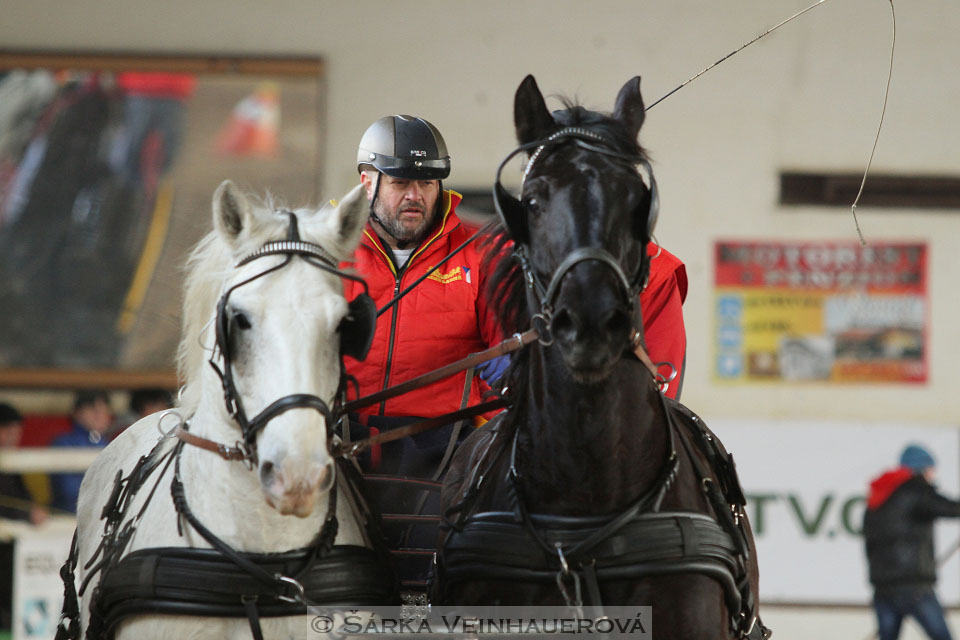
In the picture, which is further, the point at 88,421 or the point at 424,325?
the point at 88,421

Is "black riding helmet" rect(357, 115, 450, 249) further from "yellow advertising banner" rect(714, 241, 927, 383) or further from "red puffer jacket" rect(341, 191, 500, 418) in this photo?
"yellow advertising banner" rect(714, 241, 927, 383)

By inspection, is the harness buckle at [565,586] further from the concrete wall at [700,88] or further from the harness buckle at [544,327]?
the concrete wall at [700,88]

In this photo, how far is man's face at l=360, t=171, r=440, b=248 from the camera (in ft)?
9.80

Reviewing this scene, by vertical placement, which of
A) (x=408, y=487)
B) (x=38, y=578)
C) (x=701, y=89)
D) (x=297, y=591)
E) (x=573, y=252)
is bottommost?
(x=297, y=591)

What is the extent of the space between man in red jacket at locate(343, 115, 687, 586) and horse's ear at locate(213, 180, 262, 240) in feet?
2.12

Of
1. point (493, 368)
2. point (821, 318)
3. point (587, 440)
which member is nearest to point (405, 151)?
point (493, 368)

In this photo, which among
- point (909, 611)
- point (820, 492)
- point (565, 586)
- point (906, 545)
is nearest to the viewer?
point (565, 586)

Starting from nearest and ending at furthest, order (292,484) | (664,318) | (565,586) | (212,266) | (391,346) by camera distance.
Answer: (292,484) → (565,586) → (212,266) → (664,318) → (391,346)

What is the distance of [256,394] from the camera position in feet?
6.91

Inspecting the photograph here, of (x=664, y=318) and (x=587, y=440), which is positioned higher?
(x=664, y=318)

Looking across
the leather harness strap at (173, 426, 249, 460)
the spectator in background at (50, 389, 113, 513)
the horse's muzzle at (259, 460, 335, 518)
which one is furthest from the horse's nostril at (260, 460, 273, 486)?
the spectator in background at (50, 389, 113, 513)

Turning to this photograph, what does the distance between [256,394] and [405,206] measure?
3.27ft

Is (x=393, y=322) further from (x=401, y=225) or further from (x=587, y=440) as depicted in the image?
(x=587, y=440)

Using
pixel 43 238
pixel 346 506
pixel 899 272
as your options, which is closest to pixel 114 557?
pixel 346 506
